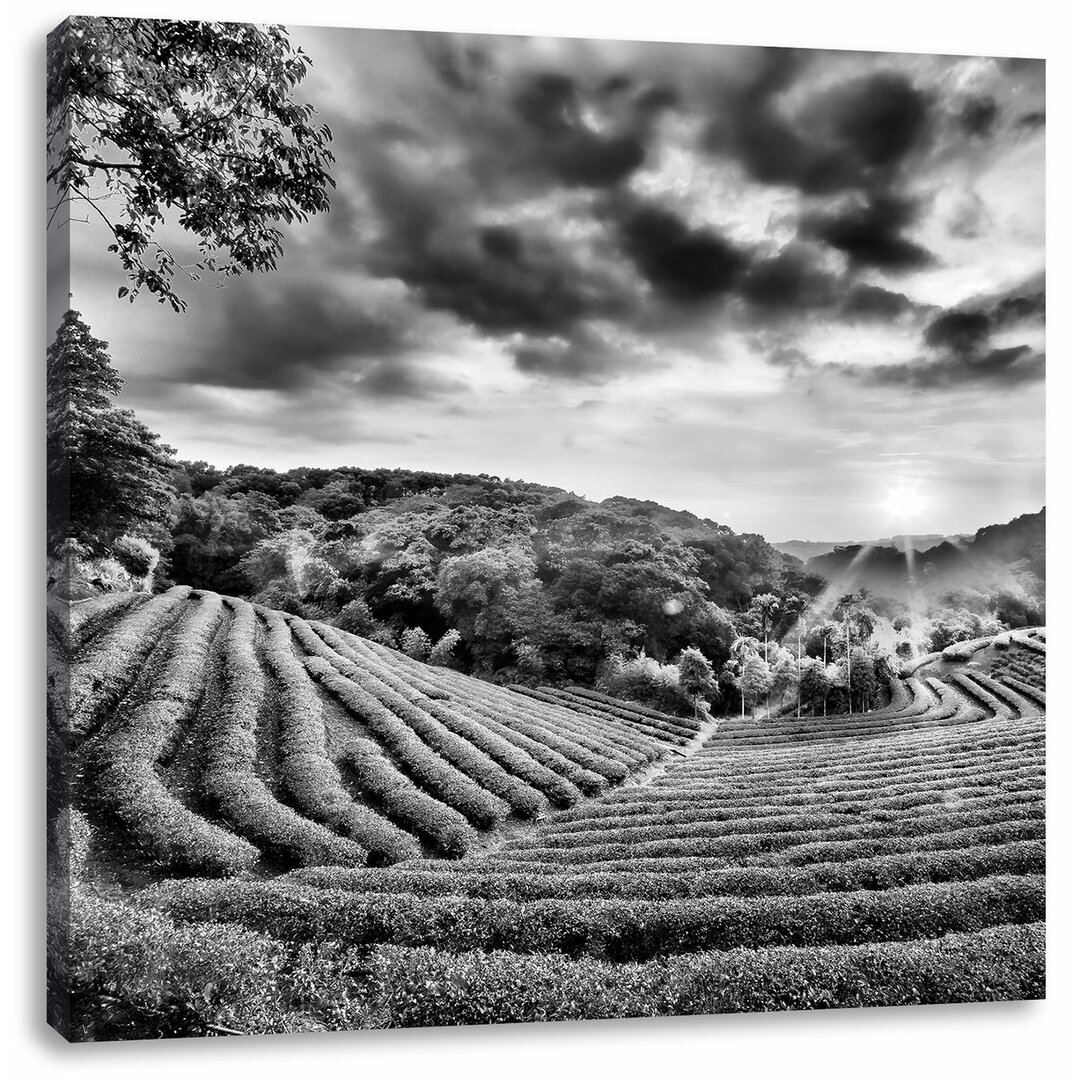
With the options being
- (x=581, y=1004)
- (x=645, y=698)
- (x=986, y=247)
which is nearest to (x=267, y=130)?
(x=645, y=698)

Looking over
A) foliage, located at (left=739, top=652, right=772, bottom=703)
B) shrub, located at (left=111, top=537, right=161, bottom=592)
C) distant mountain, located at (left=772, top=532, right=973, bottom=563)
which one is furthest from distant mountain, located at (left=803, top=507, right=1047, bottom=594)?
shrub, located at (left=111, top=537, right=161, bottom=592)

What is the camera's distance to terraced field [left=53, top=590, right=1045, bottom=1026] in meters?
6.30

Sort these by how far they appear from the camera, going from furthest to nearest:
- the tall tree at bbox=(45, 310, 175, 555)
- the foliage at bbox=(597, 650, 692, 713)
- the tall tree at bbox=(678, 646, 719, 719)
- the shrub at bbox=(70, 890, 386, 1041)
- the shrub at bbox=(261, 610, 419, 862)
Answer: the tall tree at bbox=(678, 646, 719, 719)
the foliage at bbox=(597, 650, 692, 713)
the shrub at bbox=(261, 610, 419, 862)
the tall tree at bbox=(45, 310, 175, 555)
the shrub at bbox=(70, 890, 386, 1041)

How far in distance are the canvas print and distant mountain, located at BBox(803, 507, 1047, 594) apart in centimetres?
3

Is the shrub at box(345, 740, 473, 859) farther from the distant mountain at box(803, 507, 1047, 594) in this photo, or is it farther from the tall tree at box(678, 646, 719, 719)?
the distant mountain at box(803, 507, 1047, 594)

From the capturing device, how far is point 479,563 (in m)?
7.44

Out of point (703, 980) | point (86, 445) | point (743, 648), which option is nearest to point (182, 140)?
point (86, 445)

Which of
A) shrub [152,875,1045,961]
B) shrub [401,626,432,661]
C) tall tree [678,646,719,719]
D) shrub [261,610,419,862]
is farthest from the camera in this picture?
tall tree [678,646,719,719]

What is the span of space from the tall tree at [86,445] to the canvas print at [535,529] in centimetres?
3

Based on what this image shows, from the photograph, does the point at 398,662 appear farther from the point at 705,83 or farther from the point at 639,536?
the point at 705,83

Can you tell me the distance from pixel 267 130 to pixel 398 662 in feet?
12.6

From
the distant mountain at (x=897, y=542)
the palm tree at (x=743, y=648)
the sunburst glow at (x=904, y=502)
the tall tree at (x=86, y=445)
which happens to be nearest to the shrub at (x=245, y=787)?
the tall tree at (x=86, y=445)

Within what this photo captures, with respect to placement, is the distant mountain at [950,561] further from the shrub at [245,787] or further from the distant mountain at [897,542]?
the shrub at [245,787]

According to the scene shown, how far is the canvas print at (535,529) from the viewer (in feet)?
20.7
